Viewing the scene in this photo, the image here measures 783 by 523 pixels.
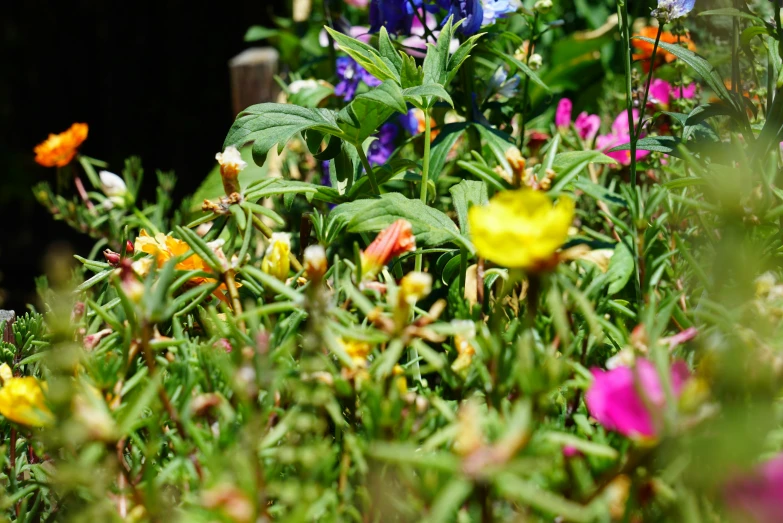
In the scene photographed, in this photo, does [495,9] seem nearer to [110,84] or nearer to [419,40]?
[419,40]

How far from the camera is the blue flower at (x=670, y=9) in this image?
0.98m

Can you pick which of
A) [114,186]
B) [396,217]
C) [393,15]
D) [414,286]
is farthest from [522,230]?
[114,186]

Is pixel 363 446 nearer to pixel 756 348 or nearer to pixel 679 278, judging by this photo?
pixel 756 348

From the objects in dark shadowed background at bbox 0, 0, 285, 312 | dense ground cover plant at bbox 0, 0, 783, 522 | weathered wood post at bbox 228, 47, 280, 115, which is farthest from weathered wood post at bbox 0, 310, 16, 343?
dark shadowed background at bbox 0, 0, 285, 312

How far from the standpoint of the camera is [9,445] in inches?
28.6

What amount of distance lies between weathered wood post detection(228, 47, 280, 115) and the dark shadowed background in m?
1.21

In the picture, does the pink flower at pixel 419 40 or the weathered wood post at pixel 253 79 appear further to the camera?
the weathered wood post at pixel 253 79

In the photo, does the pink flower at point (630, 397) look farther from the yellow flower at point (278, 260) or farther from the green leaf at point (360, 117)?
the green leaf at point (360, 117)

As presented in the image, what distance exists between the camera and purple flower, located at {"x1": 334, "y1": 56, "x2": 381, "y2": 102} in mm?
1562

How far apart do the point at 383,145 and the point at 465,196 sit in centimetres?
73

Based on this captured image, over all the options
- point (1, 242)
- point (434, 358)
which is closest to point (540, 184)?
point (434, 358)

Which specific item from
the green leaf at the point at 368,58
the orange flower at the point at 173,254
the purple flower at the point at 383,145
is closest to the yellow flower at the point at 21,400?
the orange flower at the point at 173,254

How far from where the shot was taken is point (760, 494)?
0.40 metres

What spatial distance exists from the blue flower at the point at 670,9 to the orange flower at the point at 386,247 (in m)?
0.56
